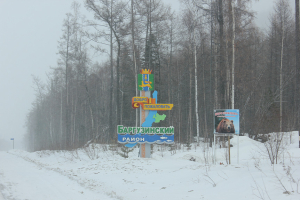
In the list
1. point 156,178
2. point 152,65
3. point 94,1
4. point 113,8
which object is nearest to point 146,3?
point 113,8

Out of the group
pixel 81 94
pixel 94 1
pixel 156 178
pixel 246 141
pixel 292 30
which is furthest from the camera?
pixel 81 94

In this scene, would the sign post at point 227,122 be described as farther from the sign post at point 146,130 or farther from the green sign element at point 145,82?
the green sign element at point 145,82

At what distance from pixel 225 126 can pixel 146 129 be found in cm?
524

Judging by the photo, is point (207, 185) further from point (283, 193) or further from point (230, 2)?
point (230, 2)

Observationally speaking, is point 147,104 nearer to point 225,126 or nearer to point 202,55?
point 225,126

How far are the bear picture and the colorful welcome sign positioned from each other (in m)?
4.15

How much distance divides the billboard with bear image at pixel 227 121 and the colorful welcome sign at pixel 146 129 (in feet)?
13.2

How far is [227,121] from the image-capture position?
1084 cm

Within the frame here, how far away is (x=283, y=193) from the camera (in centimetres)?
519

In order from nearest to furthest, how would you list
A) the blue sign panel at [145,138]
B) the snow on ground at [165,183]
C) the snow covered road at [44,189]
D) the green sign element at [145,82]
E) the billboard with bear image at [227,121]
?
the snow on ground at [165,183] < the snow covered road at [44,189] < the billboard with bear image at [227,121] < the blue sign panel at [145,138] < the green sign element at [145,82]

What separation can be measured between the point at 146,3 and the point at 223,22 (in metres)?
8.22

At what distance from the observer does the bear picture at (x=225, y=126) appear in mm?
10719

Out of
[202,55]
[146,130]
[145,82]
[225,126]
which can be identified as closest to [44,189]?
[146,130]

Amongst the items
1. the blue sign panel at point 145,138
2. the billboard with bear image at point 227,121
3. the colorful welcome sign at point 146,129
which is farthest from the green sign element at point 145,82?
the billboard with bear image at point 227,121
